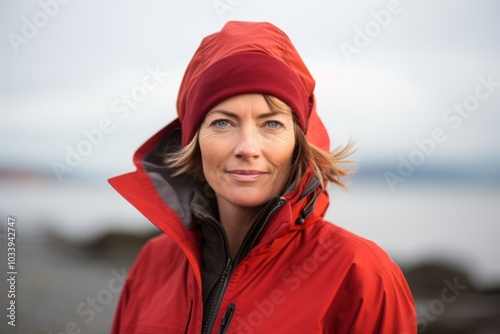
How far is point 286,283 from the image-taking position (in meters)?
2.18

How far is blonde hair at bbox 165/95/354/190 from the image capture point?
7.41ft

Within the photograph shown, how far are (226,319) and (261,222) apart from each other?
417 mm

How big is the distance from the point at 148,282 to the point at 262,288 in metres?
0.75

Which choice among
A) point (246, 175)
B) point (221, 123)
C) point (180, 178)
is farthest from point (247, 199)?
point (180, 178)

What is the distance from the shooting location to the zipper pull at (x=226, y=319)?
2.17 m

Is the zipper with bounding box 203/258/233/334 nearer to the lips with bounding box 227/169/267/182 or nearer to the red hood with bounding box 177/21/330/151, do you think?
the lips with bounding box 227/169/267/182

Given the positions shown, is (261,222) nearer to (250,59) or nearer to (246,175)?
(246,175)

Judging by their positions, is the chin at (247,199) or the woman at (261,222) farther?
the chin at (247,199)

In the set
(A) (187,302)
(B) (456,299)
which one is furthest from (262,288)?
(B) (456,299)

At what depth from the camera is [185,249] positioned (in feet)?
7.78

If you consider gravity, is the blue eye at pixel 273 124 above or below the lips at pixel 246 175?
above

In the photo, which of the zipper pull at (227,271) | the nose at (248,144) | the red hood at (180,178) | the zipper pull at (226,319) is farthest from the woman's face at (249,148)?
the zipper pull at (226,319)

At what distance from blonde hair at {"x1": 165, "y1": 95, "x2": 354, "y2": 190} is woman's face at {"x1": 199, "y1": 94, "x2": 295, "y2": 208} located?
0.12 ft

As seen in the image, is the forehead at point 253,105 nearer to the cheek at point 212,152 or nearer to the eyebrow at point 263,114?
the eyebrow at point 263,114
